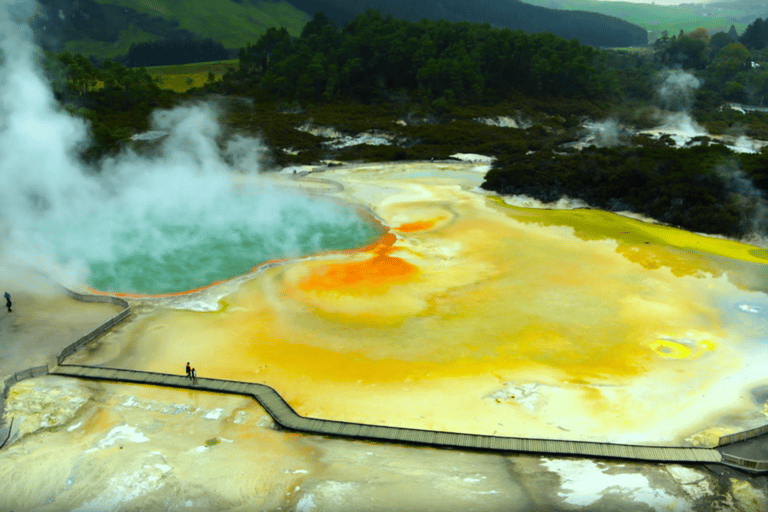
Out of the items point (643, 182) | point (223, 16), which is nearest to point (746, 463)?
point (643, 182)

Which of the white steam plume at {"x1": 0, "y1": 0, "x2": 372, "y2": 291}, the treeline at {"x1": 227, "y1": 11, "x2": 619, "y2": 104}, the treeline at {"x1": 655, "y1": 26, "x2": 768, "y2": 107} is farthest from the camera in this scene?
the treeline at {"x1": 655, "y1": 26, "x2": 768, "y2": 107}

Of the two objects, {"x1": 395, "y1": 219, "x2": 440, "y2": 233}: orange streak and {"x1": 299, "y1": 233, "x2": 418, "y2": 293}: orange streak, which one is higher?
{"x1": 395, "y1": 219, "x2": 440, "y2": 233}: orange streak

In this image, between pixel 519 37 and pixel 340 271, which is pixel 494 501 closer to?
pixel 340 271

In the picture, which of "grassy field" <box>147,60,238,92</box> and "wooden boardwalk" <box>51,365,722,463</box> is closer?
"wooden boardwalk" <box>51,365,722,463</box>

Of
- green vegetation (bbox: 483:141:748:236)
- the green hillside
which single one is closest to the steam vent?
green vegetation (bbox: 483:141:748:236)

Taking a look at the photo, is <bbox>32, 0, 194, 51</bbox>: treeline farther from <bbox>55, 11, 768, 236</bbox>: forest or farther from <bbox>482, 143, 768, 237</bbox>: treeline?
<bbox>482, 143, 768, 237</bbox>: treeline

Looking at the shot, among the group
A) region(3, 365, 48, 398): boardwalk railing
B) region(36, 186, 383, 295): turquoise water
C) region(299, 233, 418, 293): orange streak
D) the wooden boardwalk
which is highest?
region(36, 186, 383, 295): turquoise water

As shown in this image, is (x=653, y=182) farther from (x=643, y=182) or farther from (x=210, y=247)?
(x=210, y=247)

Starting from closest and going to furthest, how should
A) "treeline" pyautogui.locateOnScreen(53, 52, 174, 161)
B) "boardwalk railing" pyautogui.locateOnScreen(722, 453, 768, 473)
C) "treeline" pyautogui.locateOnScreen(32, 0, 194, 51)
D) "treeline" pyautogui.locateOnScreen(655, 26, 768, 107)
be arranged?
1. "boardwalk railing" pyautogui.locateOnScreen(722, 453, 768, 473)
2. "treeline" pyautogui.locateOnScreen(53, 52, 174, 161)
3. "treeline" pyautogui.locateOnScreen(655, 26, 768, 107)
4. "treeline" pyautogui.locateOnScreen(32, 0, 194, 51)
